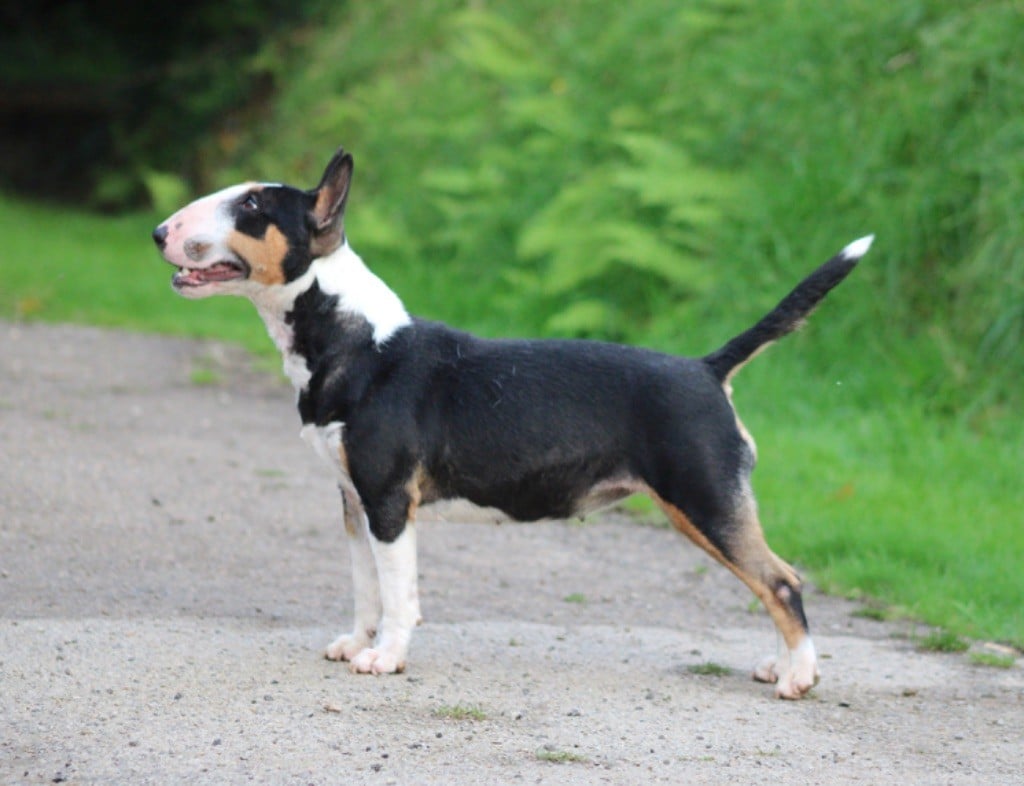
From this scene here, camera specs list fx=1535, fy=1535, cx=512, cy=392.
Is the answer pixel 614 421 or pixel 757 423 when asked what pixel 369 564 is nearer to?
pixel 614 421

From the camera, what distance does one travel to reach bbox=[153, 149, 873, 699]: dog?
5.84m

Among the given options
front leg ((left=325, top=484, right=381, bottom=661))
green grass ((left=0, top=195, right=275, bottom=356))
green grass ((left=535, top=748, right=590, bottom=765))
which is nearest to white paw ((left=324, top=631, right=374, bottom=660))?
front leg ((left=325, top=484, right=381, bottom=661))

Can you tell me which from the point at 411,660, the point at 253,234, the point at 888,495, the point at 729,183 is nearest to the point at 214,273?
the point at 253,234

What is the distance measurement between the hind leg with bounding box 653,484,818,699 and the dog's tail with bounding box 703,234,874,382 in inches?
20.9

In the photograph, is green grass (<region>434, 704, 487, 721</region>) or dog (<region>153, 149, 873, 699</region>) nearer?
green grass (<region>434, 704, 487, 721</region>)

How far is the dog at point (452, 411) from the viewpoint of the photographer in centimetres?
584

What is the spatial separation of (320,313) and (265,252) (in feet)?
1.06

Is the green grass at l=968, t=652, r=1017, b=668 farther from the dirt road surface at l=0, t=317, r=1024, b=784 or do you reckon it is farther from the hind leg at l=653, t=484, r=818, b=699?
the hind leg at l=653, t=484, r=818, b=699

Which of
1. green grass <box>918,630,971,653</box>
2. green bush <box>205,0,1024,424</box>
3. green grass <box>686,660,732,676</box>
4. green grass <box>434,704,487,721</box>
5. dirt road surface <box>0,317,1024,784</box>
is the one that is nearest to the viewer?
dirt road surface <box>0,317,1024,784</box>

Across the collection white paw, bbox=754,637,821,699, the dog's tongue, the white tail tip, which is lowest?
white paw, bbox=754,637,821,699

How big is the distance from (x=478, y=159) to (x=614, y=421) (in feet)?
33.9

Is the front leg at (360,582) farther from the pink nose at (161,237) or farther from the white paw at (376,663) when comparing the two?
the pink nose at (161,237)

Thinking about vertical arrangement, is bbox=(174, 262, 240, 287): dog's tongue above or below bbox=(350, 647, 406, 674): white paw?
above

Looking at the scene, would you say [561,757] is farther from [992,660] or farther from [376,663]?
[992,660]
